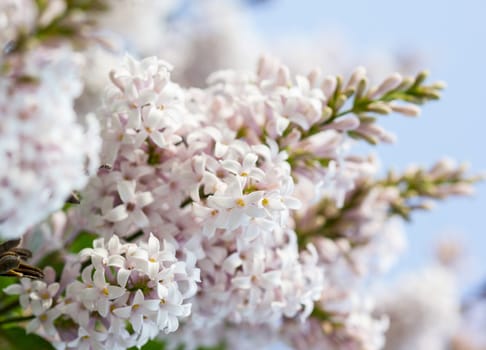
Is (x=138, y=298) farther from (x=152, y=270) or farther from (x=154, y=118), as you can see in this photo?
(x=154, y=118)

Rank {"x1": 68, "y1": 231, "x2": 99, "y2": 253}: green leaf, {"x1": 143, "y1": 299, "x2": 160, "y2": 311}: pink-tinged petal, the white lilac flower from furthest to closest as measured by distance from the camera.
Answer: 1. {"x1": 68, "y1": 231, "x2": 99, "y2": 253}: green leaf
2. {"x1": 143, "y1": 299, "x2": 160, "y2": 311}: pink-tinged petal
3. the white lilac flower

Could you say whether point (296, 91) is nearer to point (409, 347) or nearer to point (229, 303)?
point (229, 303)

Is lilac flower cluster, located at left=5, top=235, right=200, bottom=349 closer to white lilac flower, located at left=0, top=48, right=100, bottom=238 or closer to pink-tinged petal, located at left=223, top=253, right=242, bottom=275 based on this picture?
pink-tinged petal, located at left=223, top=253, right=242, bottom=275

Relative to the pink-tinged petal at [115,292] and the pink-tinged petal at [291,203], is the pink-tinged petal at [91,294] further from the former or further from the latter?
the pink-tinged petal at [291,203]

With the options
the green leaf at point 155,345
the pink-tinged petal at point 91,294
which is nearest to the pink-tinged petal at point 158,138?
the pink-tinged petal at point 91,294

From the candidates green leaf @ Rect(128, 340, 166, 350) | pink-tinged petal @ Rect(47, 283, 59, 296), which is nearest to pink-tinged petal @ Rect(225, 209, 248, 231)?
pink-tinged petal @ Rect(47, 283, 59, 296)

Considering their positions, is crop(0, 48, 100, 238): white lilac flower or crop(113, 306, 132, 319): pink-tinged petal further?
crop(113, 306, 132, 319): pink-tinged petal

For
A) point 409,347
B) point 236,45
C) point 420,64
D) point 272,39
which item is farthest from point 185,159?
point 420,64
